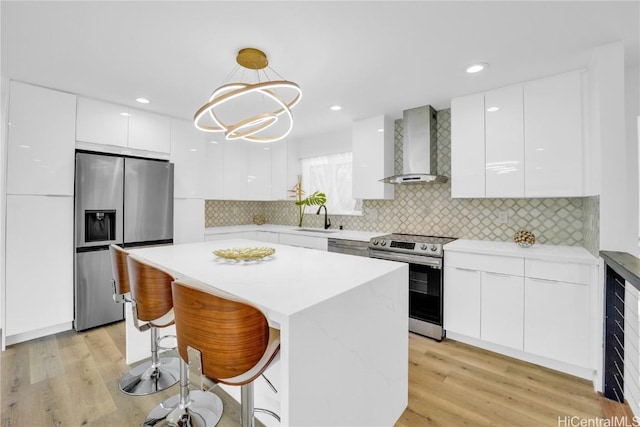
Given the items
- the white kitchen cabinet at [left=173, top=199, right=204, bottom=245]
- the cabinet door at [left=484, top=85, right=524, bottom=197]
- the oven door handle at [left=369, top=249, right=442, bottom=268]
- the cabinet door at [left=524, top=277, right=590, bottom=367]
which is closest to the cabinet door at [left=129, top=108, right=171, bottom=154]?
the white kitchen cabinet at [left=173, top=199, right=204, bottom=245]

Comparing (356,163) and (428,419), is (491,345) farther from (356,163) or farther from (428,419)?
(356,163)

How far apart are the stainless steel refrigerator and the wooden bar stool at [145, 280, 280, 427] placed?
2.55 m

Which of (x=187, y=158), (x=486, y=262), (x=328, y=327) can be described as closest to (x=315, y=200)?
(x=187, y=158)

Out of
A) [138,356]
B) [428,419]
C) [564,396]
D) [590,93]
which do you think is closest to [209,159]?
[138,356]

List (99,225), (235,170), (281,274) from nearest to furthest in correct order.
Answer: (281,274) < (99,225) < (235,170)

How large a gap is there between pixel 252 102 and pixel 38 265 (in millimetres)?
2651

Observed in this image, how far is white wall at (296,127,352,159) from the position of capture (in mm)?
4363

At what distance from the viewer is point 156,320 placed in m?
1.76

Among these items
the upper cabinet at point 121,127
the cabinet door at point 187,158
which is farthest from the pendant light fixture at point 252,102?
the upper cabinet at point 121,127

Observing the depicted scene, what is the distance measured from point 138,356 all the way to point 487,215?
3.64 m

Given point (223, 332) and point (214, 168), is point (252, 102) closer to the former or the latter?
point (214, 168)

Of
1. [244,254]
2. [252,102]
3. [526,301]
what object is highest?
[252,102]

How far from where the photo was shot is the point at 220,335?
107 cm

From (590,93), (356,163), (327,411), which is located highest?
(590,93)
